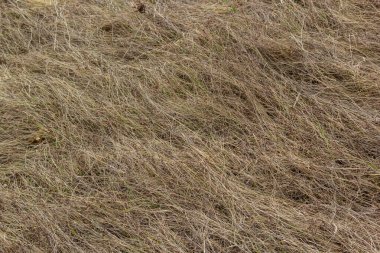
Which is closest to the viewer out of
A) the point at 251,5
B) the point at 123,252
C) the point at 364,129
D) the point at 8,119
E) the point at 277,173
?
the point at 123,252

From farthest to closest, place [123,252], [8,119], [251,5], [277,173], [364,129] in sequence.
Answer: [251,5]
[8,119]
[364,129]
[277,173]
[123,252]

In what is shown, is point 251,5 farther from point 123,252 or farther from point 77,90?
point 123,252

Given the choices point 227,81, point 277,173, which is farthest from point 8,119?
point 277,173

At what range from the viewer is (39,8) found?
13.7ft

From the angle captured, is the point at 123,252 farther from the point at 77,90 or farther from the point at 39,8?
the point at 39,8

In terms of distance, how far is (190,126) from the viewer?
122 inches

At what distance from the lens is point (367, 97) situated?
3.21m

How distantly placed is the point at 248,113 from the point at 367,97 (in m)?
0.73

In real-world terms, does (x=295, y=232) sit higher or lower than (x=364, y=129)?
lower

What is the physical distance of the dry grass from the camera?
2482mm

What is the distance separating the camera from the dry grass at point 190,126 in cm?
248

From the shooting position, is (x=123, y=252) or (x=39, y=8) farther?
(x=39, y=8)

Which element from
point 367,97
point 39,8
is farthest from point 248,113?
point 39,8

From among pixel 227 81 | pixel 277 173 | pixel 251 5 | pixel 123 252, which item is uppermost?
pixel 251 5
